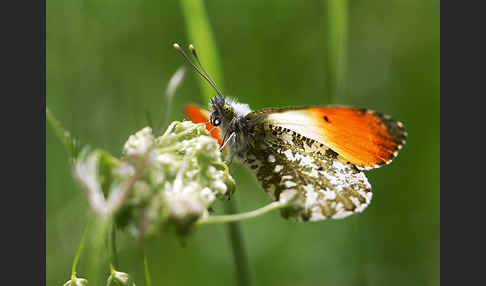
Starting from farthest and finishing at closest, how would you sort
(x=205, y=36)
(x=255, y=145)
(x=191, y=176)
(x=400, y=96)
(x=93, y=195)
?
(x=400, y=96)
(x=205, y=36)
(x=255, y=145)
(x=191, y=176)
(x=93, y=195)

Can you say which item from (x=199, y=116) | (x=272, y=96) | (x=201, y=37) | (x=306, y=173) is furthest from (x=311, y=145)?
(x=272, y=96)

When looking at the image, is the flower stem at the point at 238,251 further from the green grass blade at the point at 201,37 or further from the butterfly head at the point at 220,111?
the green grass blade at the point at 201,37

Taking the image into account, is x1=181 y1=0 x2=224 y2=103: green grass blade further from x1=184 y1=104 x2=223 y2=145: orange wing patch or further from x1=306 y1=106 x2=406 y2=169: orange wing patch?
x1=306 y1=106 x2=406 y2=169: orange wing patch

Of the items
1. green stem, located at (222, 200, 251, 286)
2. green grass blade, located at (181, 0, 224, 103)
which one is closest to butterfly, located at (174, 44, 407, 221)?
green grass blade, located at (181, 0, 224, 103)

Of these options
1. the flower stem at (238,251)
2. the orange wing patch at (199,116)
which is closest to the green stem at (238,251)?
the flower stem at (238,251)
